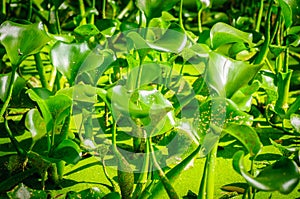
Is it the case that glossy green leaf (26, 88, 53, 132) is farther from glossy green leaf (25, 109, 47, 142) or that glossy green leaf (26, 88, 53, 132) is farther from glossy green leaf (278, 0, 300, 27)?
glossy green leaf (278, 0, 300, 27)

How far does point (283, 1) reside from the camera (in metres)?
1.04

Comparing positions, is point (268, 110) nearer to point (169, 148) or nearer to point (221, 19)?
point (169, 148)

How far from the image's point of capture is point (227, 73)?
781 millimetres

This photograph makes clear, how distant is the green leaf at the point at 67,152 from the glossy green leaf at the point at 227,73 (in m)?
0.24

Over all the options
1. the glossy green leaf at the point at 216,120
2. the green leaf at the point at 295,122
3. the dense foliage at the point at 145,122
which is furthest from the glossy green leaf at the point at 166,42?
the green leaf at the point at 295,122

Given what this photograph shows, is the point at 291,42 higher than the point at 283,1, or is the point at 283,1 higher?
the point at 283,1

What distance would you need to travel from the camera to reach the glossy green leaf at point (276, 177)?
2.01 ft

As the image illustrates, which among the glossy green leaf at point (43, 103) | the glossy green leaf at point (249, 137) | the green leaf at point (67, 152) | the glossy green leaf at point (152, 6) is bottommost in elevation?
the green leaf at point (67, 152)

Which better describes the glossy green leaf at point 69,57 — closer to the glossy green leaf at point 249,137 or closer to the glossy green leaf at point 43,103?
the glossy green leaf at point 43,103

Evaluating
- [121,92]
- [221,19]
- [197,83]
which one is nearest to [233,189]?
[197,83]

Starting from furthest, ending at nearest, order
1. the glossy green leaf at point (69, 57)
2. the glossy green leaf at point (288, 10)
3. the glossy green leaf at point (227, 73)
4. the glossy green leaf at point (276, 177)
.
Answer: the glossy green leaf at point (288, 10) < the glossy green leaf at point (69, 57) < the glossy green leaf at point (227, 73) < the glossy green leaf at point (276, 177)

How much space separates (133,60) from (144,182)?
27cm

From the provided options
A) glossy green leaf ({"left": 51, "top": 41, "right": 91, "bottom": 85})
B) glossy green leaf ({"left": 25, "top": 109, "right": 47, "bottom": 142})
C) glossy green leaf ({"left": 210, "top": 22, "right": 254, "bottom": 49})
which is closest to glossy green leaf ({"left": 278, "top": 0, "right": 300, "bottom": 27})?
glossy green leaf ({"left": 210, "top": 22, "right": 254, "bottom": 49})

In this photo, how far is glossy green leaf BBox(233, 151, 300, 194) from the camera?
612mm
